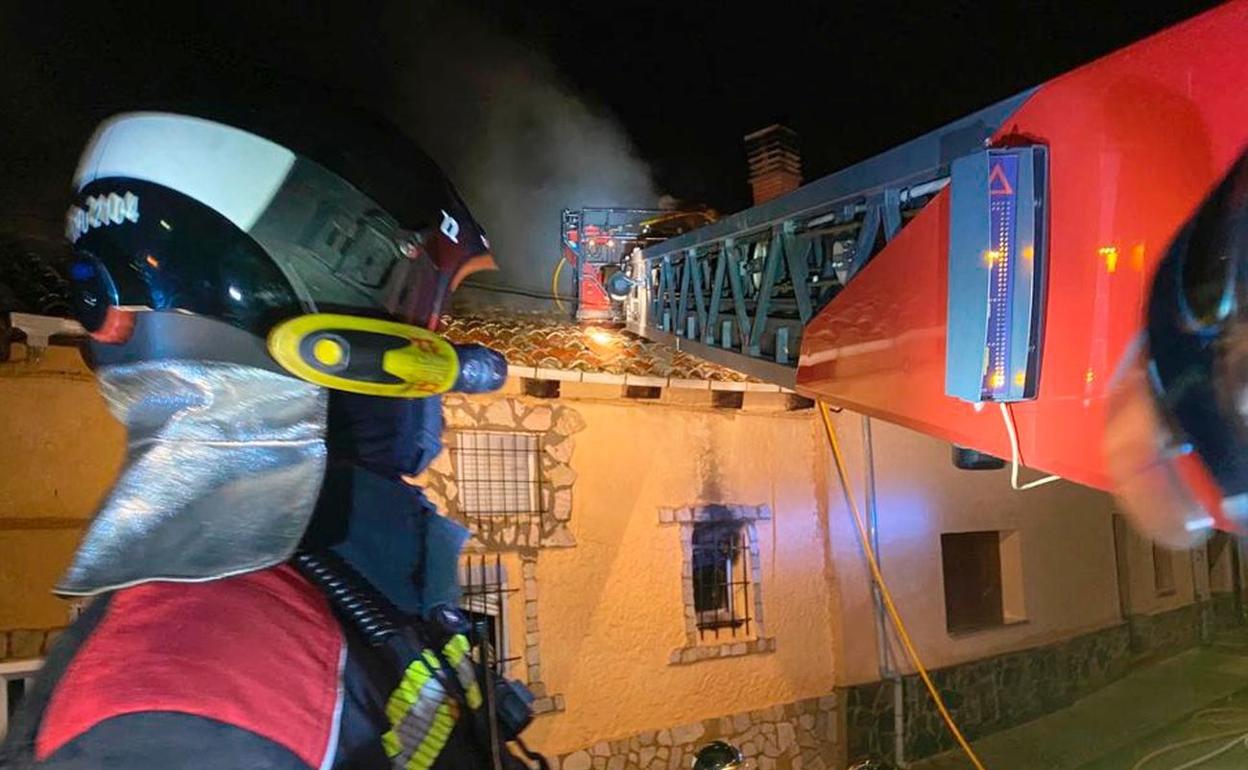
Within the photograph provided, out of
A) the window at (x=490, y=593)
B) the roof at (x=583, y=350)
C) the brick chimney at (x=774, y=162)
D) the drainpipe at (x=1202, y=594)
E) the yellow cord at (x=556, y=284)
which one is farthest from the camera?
the drainpipe at (x=1202, y=594)

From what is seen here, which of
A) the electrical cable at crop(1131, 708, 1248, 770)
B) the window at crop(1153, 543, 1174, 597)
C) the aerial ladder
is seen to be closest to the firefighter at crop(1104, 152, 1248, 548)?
the aerial ladder

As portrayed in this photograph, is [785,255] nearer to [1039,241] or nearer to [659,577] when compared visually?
[1039,241]

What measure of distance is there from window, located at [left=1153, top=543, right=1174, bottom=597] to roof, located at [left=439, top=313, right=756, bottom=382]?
8.60 metres

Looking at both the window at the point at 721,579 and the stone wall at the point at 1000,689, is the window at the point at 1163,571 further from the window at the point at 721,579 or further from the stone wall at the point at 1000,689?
the window at the point at 721,579

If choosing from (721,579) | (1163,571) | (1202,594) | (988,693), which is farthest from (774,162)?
(1202,594)

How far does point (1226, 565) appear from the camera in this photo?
45.3ft

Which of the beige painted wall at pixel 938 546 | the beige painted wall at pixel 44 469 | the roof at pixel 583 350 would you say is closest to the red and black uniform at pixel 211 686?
the beige painted wall at pixel 44 469

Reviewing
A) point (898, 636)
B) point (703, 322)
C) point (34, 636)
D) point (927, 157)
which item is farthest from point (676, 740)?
point (927, 157)

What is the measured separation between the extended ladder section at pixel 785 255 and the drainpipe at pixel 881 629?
9.75ft

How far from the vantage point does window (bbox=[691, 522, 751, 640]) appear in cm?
773

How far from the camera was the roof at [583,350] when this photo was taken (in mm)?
7102

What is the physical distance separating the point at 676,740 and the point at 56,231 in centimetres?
685

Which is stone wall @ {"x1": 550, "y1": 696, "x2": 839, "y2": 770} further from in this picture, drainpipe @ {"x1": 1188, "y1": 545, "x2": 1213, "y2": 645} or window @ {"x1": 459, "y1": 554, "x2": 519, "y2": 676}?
drainpipe @ {"x1": 1188, "y1": 545, "x2": 1213, "y2": 645}

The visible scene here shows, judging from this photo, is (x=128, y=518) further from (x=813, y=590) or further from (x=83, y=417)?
(x=813, y=590)
